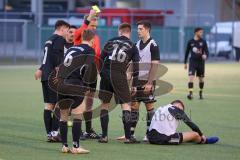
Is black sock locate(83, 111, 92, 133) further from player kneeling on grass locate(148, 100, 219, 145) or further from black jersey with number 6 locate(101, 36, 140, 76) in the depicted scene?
player kneeling on grass locate(148, 100, 219, 145)

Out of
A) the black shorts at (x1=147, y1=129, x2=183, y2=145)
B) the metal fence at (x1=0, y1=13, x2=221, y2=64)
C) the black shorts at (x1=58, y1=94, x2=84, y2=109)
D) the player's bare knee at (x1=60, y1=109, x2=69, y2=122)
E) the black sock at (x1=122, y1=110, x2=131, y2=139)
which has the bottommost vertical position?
the metal fence at (x1=0, y1=13, x2=221, y2=64)

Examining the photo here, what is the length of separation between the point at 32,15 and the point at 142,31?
35379mm

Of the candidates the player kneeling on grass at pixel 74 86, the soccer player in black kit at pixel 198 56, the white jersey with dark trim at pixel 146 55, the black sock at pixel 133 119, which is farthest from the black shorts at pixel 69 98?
the soccer player in black kit at pixel 198 56

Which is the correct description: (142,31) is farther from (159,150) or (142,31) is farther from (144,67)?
(159,150)

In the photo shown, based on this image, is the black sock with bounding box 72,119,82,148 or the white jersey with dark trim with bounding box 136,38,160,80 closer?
the black sock with bounding box 72,119,82,148

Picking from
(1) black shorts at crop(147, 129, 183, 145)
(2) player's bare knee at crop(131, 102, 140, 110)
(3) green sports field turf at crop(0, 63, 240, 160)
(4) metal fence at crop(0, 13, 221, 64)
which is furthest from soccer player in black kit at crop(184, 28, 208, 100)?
(4) metal fence at crop(0, 13, 221, 64)

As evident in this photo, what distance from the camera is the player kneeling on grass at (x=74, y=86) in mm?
11594

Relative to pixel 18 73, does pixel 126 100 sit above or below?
above

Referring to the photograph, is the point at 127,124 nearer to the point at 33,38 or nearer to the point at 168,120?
the point at 168,120

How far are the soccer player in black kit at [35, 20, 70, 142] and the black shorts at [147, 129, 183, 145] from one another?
157 cm

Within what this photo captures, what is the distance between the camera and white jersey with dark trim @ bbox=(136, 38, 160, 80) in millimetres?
13484

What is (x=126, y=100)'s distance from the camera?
12961mm

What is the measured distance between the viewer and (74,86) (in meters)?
11.6

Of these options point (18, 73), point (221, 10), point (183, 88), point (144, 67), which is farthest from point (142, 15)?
point (144, 67)
